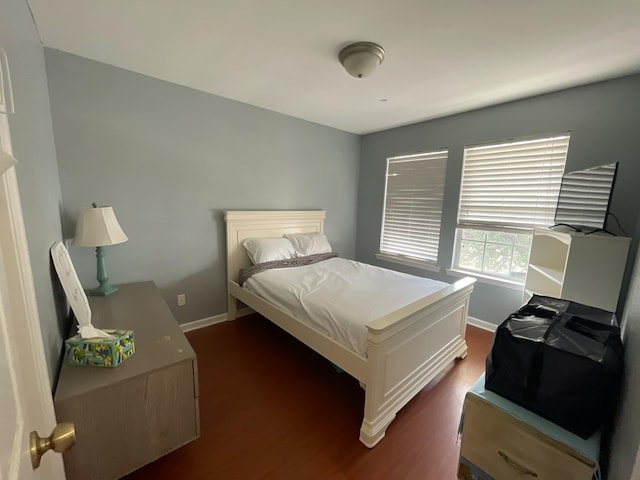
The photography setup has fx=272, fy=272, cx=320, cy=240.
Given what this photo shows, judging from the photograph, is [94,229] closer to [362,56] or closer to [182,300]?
[182,300]

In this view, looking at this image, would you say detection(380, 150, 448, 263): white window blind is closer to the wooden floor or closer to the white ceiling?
the white ceiling

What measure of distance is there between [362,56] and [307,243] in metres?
2.01

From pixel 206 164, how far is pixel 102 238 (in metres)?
1.14

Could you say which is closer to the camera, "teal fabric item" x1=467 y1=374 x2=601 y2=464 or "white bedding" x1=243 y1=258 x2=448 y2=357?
"teal fabric item" x1=467 y1=374 x2=601 y2=464

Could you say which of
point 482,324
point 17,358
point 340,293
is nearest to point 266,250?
point 340,293

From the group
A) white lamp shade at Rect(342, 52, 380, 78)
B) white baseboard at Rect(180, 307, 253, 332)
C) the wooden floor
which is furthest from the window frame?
white baseboard at Rect(180, 307, 253, 332)

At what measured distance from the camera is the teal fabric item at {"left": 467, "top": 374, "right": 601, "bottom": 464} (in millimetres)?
848

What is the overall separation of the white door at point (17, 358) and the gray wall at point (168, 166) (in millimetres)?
1858

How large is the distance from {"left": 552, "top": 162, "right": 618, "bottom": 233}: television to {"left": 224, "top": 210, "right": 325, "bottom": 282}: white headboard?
8.18 ft

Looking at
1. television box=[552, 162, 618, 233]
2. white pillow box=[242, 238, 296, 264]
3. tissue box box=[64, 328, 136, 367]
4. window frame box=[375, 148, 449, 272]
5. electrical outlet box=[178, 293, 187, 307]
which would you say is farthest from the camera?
window frame box=[375, 148, 449, 272]

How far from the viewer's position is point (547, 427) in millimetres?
920

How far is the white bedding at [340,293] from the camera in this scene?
176 cm

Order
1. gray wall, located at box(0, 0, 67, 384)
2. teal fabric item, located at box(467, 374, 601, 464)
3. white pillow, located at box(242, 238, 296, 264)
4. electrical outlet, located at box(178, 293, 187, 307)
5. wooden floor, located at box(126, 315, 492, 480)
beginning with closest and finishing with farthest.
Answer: teal fabric item, located at box(467, 374, 601, 464) < gray wall, located at box(0, 0, 67, 384) < wooden floor, located at box(126, 315, 492, 480) < electrical outlet, located at box(178, 293, 187, 307) < white pillow, located at box(242, 238, 296, 264)

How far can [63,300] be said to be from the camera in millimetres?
1696
